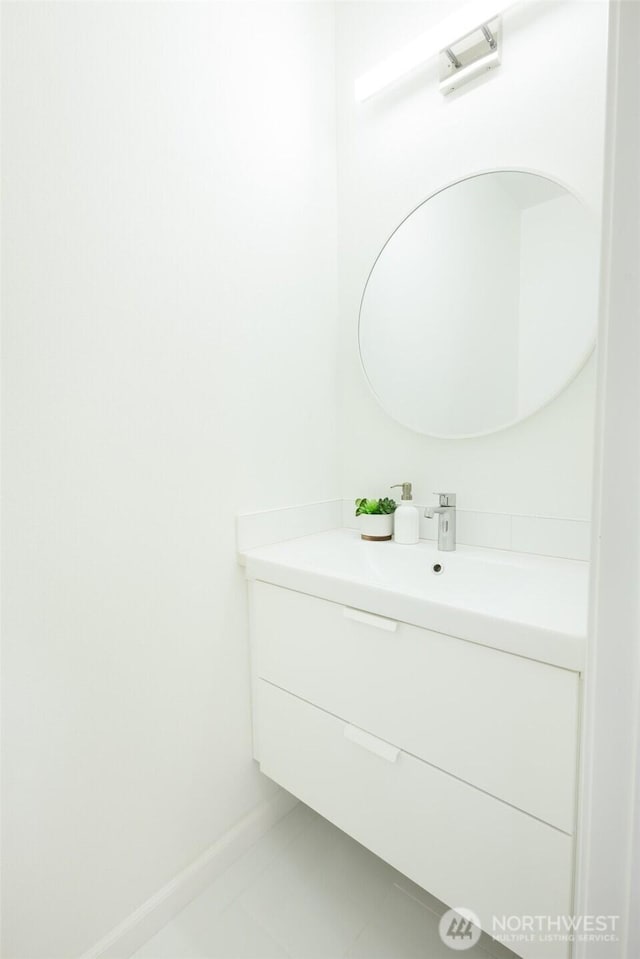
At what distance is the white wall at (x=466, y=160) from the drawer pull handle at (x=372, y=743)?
626 millimetres

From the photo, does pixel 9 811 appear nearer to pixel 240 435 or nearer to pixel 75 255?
pixel 240 435

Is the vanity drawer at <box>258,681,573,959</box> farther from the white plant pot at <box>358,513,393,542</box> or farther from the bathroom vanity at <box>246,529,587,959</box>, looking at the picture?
the white plant pot at <box>358,513,393,542</box>

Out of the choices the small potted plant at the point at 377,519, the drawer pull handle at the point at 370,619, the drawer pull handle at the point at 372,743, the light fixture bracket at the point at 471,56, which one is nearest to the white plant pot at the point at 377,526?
the small potted plant at the point at 377,519

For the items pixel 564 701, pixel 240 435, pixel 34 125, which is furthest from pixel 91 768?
pixel 34 125

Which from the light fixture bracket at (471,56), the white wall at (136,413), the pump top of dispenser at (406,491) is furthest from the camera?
the pump top of dispenser at (406,491)

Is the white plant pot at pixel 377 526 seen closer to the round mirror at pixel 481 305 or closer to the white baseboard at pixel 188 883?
the round mirror at pixel 481 305

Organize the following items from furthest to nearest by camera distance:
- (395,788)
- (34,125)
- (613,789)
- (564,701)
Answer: (395,788), (34,125), (564,701), (613,789)

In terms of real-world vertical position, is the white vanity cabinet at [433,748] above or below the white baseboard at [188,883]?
above

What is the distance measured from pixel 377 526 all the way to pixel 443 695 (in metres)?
0.55

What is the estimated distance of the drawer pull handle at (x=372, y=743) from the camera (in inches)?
36.2

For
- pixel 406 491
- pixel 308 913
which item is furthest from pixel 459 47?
pixel 308 913

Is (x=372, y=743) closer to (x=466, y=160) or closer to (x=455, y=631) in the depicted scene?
(x=455, y=631)

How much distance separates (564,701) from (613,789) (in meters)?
0.18

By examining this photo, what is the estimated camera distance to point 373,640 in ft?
3.10
